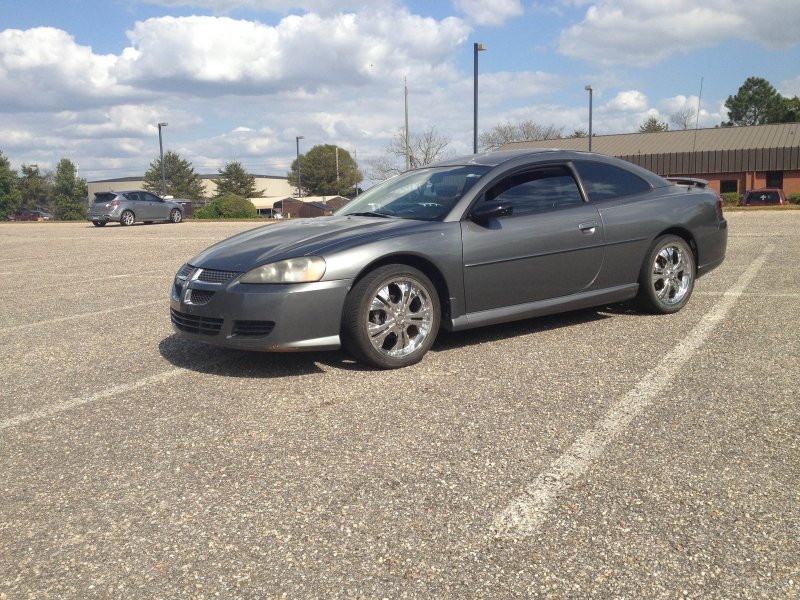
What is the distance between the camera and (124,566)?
8.62 ft

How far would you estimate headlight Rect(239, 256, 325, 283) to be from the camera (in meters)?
4.80

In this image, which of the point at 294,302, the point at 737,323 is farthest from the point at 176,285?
the point at 737,323

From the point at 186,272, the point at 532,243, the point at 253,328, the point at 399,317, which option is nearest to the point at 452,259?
the point at 399,317

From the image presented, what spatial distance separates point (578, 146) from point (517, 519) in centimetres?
5662

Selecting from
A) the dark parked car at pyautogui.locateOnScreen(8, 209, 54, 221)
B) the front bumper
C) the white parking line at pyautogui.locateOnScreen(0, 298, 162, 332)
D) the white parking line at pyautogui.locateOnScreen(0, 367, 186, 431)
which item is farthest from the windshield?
the dark parked car at pyautogui.locateOnScreen(8, 209, 54, 221)

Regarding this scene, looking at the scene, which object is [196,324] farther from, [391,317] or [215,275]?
[391,317]

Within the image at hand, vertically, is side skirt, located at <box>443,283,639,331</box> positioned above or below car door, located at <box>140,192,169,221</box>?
below

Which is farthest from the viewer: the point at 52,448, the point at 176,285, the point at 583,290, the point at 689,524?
the point at 583,290

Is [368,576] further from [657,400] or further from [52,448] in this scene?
[657,400]

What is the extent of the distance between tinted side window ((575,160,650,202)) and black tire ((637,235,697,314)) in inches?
19.5

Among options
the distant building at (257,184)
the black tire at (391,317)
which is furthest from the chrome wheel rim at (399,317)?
the distant building at (257,184)

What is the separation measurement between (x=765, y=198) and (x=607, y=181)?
1073 inches

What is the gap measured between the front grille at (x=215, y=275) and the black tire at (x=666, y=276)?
3400 millimetres

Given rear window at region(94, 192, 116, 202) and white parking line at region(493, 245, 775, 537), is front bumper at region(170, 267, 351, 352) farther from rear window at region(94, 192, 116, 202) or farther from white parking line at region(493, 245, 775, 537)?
rear window at region(94, 192, 116, 202)
